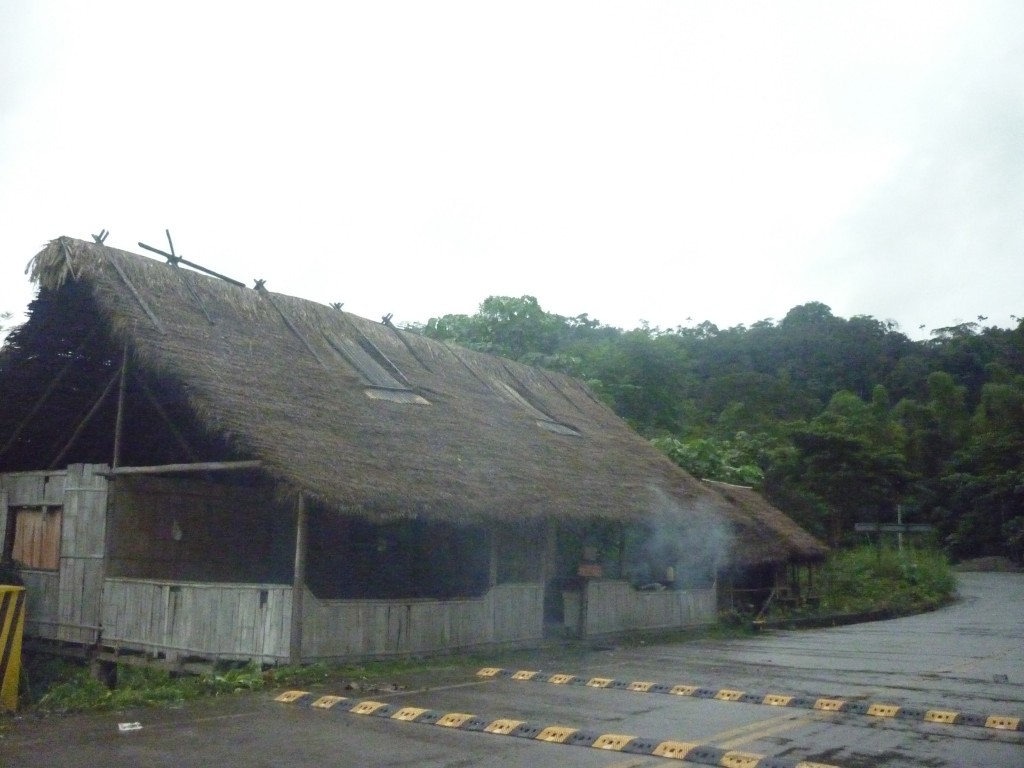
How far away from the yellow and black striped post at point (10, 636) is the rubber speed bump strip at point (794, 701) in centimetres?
535

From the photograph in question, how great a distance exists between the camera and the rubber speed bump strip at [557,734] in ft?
25.1

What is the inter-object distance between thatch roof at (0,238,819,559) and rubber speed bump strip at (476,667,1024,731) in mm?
2601

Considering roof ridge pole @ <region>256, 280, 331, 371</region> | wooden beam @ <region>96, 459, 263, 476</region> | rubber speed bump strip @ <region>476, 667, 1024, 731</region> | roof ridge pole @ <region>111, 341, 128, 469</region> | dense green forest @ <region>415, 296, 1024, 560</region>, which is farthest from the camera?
dense green forest @ <region>415, 296, 1024, 560</region>

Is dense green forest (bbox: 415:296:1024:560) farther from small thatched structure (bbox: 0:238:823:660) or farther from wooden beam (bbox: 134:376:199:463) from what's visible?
wooden beam (bbox: 134:376:199:463)

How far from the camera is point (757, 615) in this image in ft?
78.6

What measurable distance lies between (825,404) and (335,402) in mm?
53187

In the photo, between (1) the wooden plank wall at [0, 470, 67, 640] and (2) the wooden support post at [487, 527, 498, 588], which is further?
(2) the wooden support post at [487, 527, 498, 588]

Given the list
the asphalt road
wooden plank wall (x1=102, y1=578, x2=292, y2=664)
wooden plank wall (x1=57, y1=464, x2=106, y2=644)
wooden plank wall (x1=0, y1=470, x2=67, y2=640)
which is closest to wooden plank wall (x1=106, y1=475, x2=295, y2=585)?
wooden plank wall (x1=57, y1=464, x2=106, y2=644)

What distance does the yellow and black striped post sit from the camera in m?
11.5

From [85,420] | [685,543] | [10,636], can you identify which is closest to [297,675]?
[10,636]

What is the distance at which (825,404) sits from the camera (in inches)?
2522

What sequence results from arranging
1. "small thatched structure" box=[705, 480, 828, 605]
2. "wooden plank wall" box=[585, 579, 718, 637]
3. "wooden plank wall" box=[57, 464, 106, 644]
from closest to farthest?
"wooden plank wall" box=[57, 464, 106, 644] < "wooden plank wall" box=[585, 579, 718, 637] < "small thatched structure" box=[705, 480, 828, 605]

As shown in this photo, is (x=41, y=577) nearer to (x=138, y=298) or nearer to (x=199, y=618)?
(x=199, y=618)

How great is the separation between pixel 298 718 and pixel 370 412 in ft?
22.6
